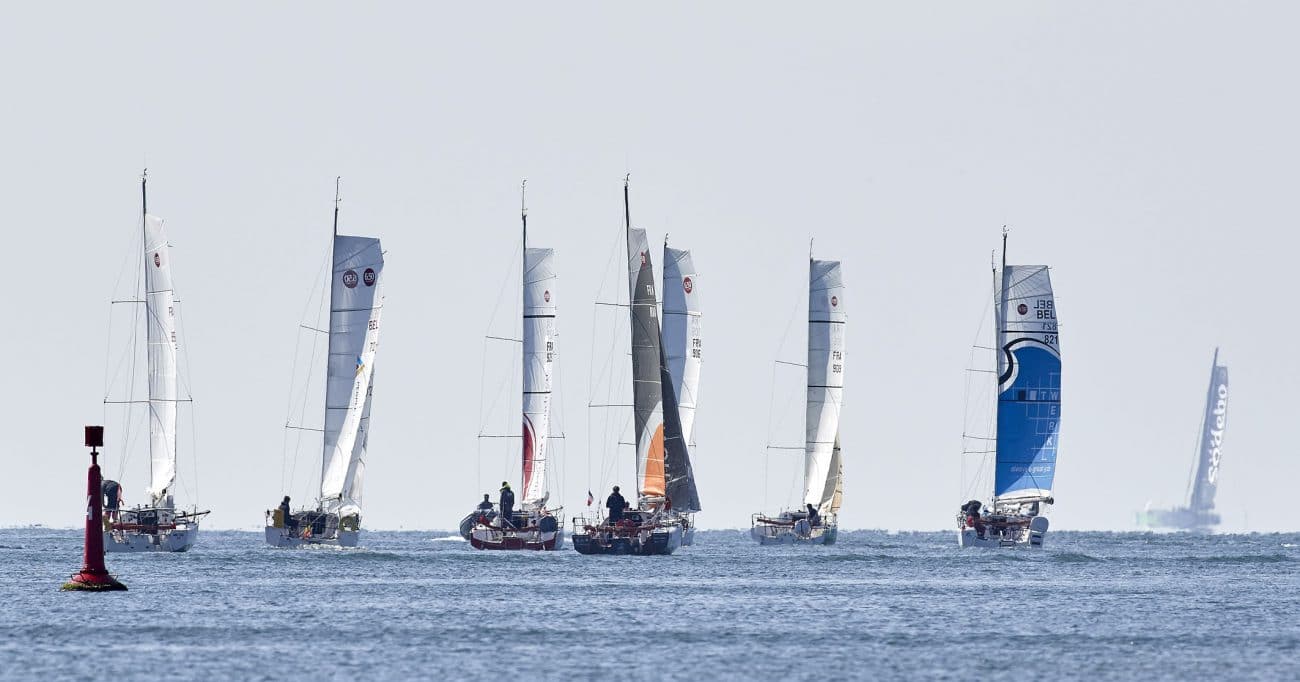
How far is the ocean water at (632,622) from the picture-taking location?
4853 cm

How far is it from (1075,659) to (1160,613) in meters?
15.7

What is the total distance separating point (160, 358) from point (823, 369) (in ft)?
125

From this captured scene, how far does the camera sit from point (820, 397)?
12212cm

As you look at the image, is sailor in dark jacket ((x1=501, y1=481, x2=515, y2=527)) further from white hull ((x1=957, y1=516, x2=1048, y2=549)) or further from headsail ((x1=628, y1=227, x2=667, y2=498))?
white hull ((x1=957, y1=516, x2=1048, y2=549))

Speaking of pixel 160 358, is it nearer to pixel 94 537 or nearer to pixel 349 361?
pixel 349 361

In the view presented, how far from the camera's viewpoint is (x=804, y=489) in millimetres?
123875

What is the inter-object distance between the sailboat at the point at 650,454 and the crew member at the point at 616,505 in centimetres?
16

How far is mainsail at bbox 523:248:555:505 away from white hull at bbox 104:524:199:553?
1438cm

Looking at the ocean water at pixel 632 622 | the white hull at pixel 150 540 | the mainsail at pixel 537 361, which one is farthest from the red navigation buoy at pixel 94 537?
the mainsail at pixel 537 361

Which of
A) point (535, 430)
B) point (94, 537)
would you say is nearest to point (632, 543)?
point (535, 430)

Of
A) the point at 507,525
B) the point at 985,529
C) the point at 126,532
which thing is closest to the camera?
the point at 126,532

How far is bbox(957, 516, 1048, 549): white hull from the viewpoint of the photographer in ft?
366

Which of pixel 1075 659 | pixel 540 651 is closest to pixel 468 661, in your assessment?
pixel 540 651

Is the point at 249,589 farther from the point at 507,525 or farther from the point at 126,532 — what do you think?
the point at 507,525
